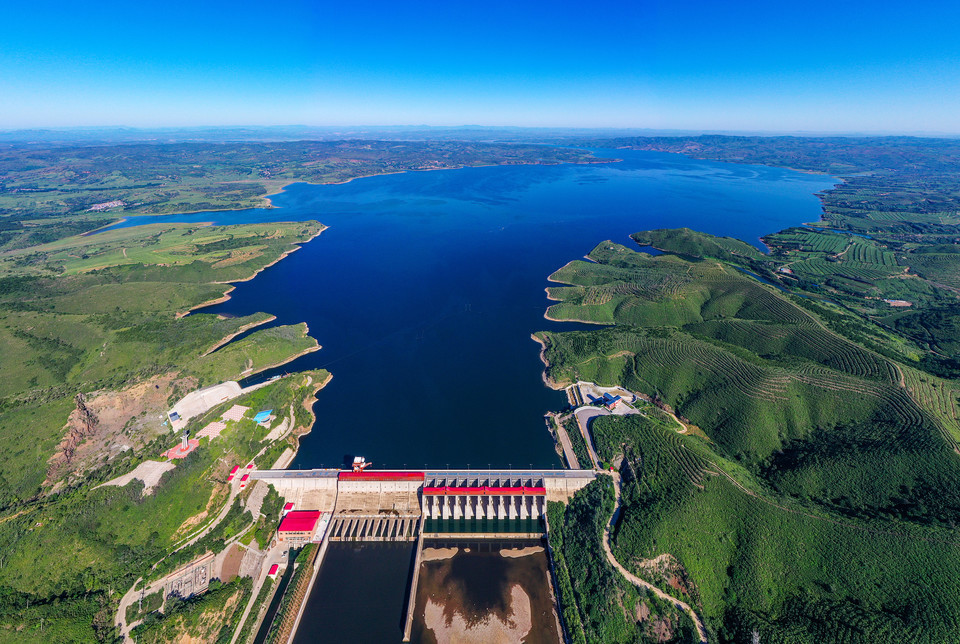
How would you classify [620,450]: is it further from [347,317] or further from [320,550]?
[347,317]

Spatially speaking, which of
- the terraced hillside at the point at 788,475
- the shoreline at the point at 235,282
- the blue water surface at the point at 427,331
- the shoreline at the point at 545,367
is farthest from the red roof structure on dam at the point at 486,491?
the shoreline at the point at 235,282

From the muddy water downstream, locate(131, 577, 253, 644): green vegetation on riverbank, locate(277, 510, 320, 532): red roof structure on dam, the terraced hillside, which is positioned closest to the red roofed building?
locate(277, 510, 320, 532): red roof structure on dam

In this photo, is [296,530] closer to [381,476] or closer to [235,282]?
[381,476]

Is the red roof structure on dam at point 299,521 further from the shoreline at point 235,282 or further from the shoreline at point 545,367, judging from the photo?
the shoreline at point 235,282

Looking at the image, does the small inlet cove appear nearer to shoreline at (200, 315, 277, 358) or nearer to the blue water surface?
the blue water surface

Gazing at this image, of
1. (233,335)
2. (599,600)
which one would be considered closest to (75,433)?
(233,335)
